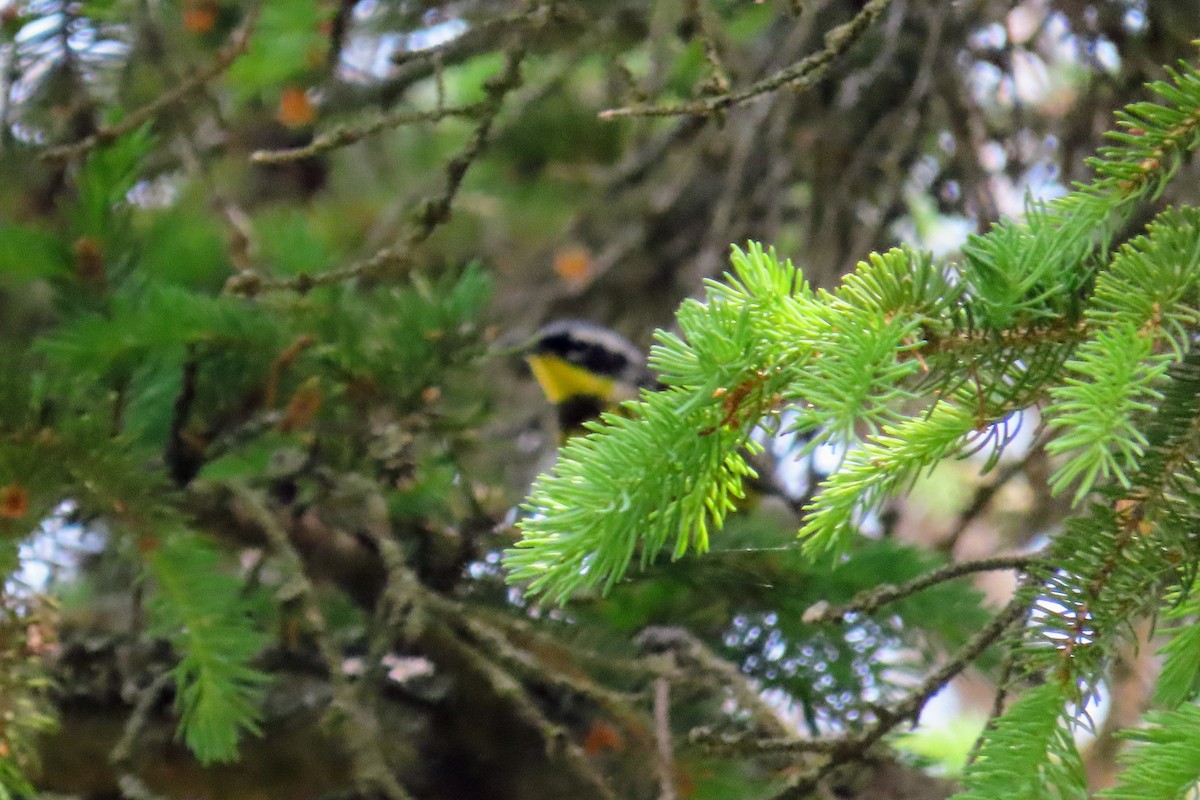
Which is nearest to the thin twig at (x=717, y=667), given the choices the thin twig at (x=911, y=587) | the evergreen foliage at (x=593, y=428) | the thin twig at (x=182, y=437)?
the evergreen foliage at (x=593, y=428)

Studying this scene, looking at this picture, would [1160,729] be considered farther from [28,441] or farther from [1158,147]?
[28,441]

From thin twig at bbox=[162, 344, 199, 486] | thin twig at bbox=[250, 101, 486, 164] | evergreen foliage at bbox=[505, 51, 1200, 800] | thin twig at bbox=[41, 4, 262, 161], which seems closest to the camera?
evergreen foliage at bbox=[505, 51, 1200, 800]

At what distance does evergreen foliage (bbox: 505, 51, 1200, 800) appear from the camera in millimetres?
774

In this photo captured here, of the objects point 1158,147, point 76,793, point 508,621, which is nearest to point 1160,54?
point 1158,147

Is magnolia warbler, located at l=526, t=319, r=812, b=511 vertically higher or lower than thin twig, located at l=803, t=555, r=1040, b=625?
higher

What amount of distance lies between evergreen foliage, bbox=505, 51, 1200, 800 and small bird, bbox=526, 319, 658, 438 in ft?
6.20

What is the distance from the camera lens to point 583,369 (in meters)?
2.76

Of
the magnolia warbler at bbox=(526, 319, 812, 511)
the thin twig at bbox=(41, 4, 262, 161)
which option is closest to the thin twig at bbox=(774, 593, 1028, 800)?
the thin twig at bbox=(41, 4, 262, 161)

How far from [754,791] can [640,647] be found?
25cm

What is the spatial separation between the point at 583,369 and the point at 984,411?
6.47ft

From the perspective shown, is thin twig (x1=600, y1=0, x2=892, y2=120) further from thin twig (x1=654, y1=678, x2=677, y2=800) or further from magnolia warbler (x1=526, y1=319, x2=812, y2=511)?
magnolia warbler (x1=526, y1=319, x2=812, y2=511)

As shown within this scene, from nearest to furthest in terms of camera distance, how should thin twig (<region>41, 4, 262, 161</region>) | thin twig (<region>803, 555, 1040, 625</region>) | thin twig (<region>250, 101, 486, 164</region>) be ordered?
thin twig (<region>803, 555, 1040, 625</region>) < thin twig (<region>250, 101, 486, 164</region>) < thin twig (<region>41, 4, 262, 161</region>)

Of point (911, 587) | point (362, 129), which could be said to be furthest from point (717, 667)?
point (362, 129)

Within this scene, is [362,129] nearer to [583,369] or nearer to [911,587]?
[911,587]
